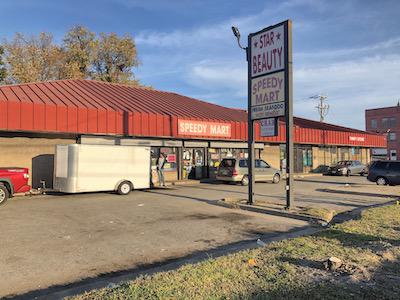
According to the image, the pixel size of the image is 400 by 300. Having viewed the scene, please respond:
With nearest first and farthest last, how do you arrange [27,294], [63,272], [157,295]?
[157,295] < [27,294] < [63,272]

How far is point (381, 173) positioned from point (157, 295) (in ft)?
73.8

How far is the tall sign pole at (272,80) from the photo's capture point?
1278cm

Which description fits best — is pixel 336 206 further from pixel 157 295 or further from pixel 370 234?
pixel 157 295

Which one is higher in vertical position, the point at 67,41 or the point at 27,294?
the point at 67,41

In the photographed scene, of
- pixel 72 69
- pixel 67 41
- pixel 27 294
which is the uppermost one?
pixel 67 41

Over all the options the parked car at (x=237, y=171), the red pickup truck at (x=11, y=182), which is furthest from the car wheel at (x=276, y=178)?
the red pickup truck at (x=11, y=182)

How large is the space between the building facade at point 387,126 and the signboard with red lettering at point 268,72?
238 feet

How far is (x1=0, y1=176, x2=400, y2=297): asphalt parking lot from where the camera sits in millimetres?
6672

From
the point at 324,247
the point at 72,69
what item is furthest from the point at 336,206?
the point at 72,69

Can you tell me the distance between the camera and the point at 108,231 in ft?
31.5

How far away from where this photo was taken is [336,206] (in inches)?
554

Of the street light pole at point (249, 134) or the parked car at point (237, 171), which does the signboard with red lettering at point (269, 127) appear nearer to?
the street light pole at point (249, 134)

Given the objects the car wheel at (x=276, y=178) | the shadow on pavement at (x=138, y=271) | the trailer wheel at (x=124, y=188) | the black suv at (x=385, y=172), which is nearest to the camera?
the shadow on pavement at (x=138, y=271)

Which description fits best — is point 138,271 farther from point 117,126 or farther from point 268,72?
point 117,126
